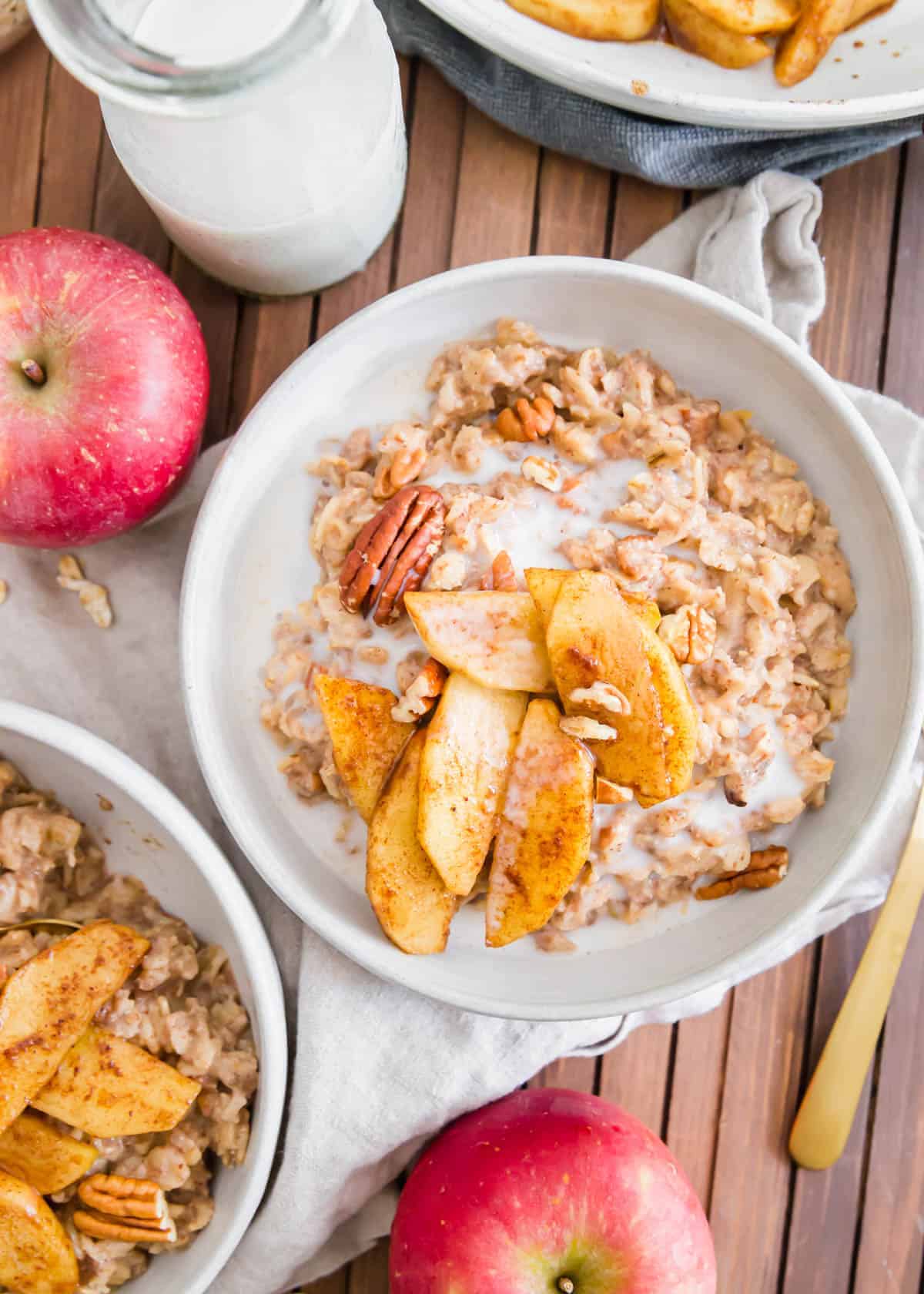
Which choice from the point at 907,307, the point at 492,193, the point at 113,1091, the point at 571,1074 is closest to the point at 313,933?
the point at 113,1091

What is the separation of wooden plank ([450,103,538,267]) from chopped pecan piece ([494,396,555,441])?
24cm

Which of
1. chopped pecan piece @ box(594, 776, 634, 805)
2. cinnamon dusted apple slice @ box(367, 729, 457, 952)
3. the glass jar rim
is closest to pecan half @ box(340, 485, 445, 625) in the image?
cinnamon dusted apple slice @ box(367, 729, 457, 952)

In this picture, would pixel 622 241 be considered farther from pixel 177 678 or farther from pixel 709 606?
pixel 177 678

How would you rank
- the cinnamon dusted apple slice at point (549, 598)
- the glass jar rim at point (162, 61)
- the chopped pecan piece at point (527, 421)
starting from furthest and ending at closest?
the chopped pecan piece at point (527, 421) → the cinnamon dusted apple slice at point (549, 598) → the glass jar rim at point (162, 61)

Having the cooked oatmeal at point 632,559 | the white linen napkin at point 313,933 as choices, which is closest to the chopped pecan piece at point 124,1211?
the white linen napkin at point 313,933

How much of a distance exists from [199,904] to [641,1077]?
0.48 meters

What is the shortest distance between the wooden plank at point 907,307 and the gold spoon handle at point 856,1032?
0.42 m

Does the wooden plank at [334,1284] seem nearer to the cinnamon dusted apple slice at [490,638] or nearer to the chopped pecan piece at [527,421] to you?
the cinnamon dusted apple slice at [490,638]

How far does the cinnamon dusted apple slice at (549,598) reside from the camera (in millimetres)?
946

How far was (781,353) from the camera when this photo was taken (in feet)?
3.42

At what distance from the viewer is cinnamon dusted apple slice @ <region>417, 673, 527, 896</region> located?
94 centimetres

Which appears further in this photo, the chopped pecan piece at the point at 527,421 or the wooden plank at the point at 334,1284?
the wooden plank at the point at 334,1284

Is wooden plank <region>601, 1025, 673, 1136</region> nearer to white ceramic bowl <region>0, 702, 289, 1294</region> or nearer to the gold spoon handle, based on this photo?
the gold spoon handle

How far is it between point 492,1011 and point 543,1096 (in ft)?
0.58
